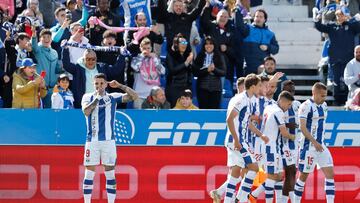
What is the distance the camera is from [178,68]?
22.5 metres

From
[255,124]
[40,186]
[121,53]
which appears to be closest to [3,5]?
[121,53]

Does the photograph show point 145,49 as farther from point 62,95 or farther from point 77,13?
point 77,13

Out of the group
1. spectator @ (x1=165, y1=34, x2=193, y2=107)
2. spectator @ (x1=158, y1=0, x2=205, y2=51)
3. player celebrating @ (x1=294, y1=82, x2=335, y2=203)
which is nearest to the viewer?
player celebrating @ (x1=294, y1=82, x2=335, y2=203)

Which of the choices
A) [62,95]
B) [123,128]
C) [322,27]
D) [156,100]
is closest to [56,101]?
[62,95]

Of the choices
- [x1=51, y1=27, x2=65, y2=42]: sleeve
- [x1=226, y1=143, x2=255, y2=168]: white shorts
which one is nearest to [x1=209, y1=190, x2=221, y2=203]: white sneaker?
[x1=226, y1=143, x2=255, y2=168]: white shorts

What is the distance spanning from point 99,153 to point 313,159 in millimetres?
3427

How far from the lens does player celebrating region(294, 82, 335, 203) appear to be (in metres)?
20.2

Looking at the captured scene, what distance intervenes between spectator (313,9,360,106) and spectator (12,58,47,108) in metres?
5.96

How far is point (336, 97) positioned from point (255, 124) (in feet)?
14.3

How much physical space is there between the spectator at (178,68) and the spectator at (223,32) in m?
0.92

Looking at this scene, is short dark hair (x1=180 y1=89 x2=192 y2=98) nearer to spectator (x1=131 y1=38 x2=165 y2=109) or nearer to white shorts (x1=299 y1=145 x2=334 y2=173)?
spectator (x1=131 y1=38 x2=165 y2=109)

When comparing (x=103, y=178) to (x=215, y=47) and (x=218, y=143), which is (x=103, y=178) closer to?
(x=218, y=143)

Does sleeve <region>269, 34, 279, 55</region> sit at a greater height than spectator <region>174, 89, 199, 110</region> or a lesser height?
greater

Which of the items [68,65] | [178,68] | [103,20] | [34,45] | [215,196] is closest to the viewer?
[215,196]
